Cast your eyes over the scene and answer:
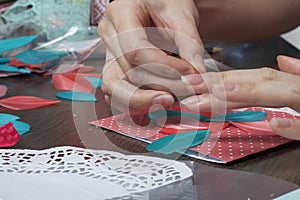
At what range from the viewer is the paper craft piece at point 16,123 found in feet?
2.14

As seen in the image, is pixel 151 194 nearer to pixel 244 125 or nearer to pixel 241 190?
pixel 241 190

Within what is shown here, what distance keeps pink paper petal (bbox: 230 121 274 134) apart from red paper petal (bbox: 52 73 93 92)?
0.84 feet

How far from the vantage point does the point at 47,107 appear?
29.3 inches

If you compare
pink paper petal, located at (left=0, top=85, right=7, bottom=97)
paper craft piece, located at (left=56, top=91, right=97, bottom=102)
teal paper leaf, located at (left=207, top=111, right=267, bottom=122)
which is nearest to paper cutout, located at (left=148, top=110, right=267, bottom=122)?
teal paper leaf, located at (left=207, top=111, right=267, bottom=122)

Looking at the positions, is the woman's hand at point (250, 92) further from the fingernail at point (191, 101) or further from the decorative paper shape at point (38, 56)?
the decorative paper shape at point (38, 56)

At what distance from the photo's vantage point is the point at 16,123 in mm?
675


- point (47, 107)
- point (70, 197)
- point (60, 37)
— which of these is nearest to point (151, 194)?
point (70, 197)

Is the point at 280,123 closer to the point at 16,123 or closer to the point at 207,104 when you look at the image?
the point at 207,104

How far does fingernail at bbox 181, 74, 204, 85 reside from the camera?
1.97 feet

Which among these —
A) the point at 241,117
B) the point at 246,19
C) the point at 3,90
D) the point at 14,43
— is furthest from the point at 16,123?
the point at 246,19

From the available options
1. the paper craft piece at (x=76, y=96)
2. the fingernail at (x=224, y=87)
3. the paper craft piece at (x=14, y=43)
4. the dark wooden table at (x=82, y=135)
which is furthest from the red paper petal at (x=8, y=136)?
the paper craft piece at (x=14, y=43)

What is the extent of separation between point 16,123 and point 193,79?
8.9 inches

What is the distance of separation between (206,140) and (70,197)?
0.18 metres

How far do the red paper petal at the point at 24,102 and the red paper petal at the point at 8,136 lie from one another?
8 centimetres
